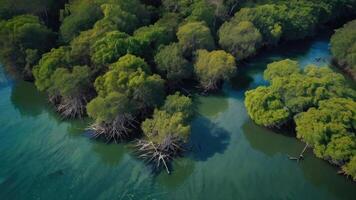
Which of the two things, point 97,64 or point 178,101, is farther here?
point 97,64

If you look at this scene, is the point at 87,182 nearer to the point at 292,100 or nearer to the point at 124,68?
the point at 124,68

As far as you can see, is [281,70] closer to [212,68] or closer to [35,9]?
[212,68]

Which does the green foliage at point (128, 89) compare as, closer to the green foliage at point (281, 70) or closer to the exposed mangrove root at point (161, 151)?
the exposed mangrove root at point (161, 151)

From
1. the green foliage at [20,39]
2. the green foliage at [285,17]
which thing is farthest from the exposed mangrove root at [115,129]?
the green foliage at [285,17]

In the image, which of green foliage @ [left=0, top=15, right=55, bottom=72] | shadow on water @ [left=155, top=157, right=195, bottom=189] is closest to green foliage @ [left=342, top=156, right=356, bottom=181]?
shadow on water @ [left=155, top=157, right=195, bottom=189]

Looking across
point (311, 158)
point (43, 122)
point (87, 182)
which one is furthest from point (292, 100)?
point (43, 122)

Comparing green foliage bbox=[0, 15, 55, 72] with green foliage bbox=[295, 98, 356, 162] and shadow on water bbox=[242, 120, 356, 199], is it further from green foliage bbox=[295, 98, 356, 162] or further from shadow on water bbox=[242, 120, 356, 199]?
green foliage bbox=[295, 98, 356, 162]
